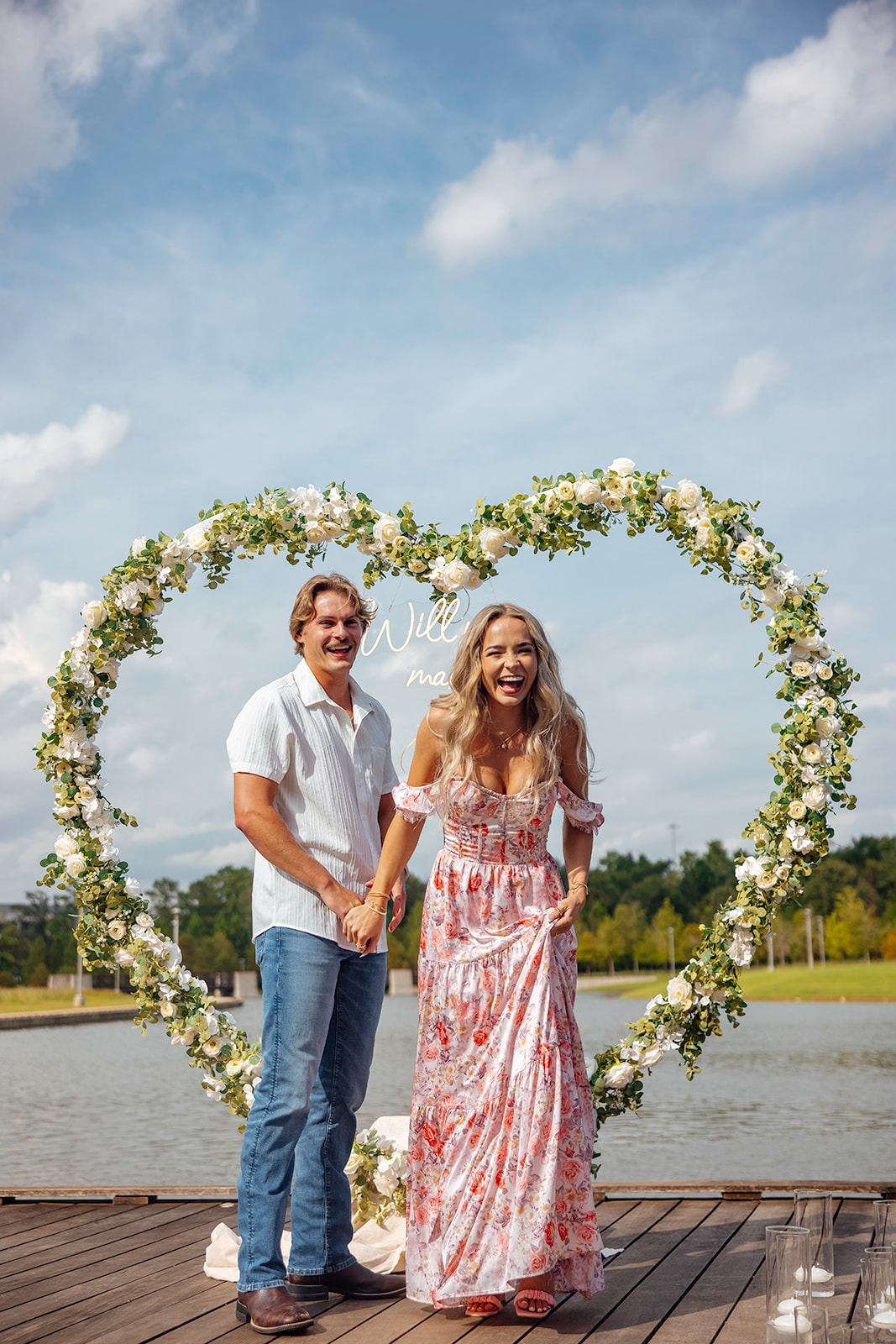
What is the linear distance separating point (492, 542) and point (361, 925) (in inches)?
60.7

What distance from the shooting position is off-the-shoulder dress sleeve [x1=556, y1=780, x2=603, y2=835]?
368 cm

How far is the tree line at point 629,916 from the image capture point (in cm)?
5822

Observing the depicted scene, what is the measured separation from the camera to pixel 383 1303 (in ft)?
12.0

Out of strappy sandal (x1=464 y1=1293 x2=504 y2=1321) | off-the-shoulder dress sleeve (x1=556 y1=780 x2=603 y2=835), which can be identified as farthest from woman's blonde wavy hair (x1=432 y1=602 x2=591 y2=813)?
strappy sandal (x1=464 y1=1293 x2=504 y2=1321)

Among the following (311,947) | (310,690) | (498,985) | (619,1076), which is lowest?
(619,1076)

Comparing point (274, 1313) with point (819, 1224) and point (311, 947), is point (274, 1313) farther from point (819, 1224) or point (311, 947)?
point (819, 1224)

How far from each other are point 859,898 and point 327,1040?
68843mm

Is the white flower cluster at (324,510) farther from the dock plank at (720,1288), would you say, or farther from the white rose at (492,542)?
the dock plank at (720,1288)

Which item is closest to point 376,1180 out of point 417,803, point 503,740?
point 417,803

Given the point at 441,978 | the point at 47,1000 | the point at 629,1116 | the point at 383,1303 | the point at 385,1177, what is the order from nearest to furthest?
1. the point at 441,978
2. the point at 383,1303
3. the point at 385,1177
4. the point at 629,1116
5. the point at 47,1000

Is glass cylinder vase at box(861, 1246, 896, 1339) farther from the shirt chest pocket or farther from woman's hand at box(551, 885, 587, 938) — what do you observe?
the shirt chest pocket

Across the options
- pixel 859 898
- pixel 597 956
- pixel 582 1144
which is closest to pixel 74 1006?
pixel 597 956

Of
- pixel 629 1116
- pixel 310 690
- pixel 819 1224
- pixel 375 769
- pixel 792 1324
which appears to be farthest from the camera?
pixel 629 1116

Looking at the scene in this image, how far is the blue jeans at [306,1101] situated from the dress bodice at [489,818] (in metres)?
0.49
